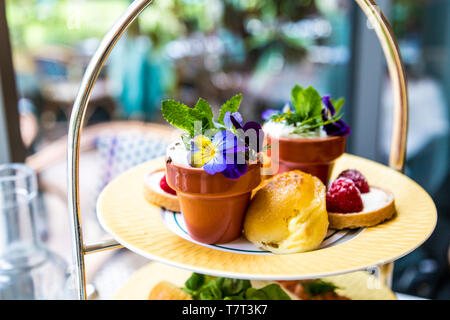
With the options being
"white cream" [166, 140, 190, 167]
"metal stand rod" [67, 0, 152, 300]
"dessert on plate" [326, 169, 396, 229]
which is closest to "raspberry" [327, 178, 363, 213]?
"dessert on plate" [326, 169, 396, 229]

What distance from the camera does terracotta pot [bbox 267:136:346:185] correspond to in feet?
2.06

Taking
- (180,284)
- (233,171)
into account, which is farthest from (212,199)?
(180,284)

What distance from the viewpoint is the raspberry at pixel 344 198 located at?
58 cm

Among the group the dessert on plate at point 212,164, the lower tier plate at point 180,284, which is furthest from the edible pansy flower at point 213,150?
the lower tier plate at point 180,284

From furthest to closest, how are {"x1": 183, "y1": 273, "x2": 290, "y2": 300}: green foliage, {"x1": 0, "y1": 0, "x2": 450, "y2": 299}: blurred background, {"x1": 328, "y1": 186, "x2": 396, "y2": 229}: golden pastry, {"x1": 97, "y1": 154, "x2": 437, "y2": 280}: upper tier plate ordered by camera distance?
{"x1": 0, "y1": 0, "x2": 450, "y2": 299}: blurred background, {"x1": 183, "y1": 273, "x2": 290, "y2": 300}: green foliage, {"x1": 328, "y1": 186, "x2": 396, "y2": 229}: golden pastry, {"x1": 97, "y1": 154, "x2": 437, "y2": 280}: upper tier plate

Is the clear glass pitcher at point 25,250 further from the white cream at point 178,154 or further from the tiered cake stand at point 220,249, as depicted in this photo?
the white cream at point 178,154

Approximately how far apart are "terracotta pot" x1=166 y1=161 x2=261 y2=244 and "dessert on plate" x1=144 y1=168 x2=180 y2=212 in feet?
0.24

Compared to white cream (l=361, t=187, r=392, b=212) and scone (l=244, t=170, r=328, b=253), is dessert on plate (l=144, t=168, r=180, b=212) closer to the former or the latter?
scone (l=244, t=170, r=328, b=253)

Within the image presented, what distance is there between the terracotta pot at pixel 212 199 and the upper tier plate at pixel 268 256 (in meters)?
0.03

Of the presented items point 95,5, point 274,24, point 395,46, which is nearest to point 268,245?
point 395,46

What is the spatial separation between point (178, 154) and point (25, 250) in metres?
0.47

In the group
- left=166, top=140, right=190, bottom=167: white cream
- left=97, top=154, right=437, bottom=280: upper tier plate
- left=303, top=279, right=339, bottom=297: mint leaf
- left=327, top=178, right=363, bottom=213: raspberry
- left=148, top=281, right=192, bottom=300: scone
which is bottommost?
left=303, top=279, right=339, bottom=297: mint leaf
